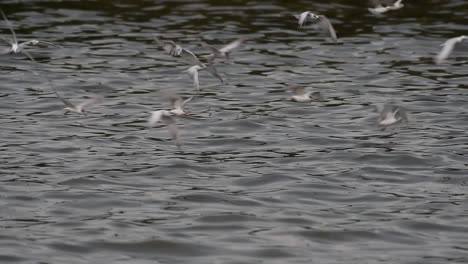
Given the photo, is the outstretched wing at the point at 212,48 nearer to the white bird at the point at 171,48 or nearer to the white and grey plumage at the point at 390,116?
the white bird at the point at 171,48

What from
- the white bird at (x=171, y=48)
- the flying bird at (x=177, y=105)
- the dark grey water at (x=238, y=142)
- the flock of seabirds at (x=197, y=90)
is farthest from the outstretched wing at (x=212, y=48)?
the dark grey water at (x=238, y=142)

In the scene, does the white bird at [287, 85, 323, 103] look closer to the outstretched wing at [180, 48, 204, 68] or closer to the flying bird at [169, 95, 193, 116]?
the outstretched wing at [180, 48, 204, 68]

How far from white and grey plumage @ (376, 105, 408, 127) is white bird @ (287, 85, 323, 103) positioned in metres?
1.02

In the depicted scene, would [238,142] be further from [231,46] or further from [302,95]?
[231,46]

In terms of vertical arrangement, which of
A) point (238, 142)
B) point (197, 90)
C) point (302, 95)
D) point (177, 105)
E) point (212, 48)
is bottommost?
point (197, 90)

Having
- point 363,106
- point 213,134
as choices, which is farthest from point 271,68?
point 213,134

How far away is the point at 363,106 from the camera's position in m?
15.5

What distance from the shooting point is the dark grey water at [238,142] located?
1038 cm

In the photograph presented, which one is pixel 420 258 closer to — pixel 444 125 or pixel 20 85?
pixel 444 125

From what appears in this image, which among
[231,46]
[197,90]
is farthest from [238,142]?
[231,46]

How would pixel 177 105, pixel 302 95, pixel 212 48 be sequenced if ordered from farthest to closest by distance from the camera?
1. pixel 302 95
2. pixel 212 48
3. pixel 177 105

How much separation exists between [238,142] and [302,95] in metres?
1.52

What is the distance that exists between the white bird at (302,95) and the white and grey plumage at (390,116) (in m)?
1.02

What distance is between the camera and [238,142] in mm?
13836
